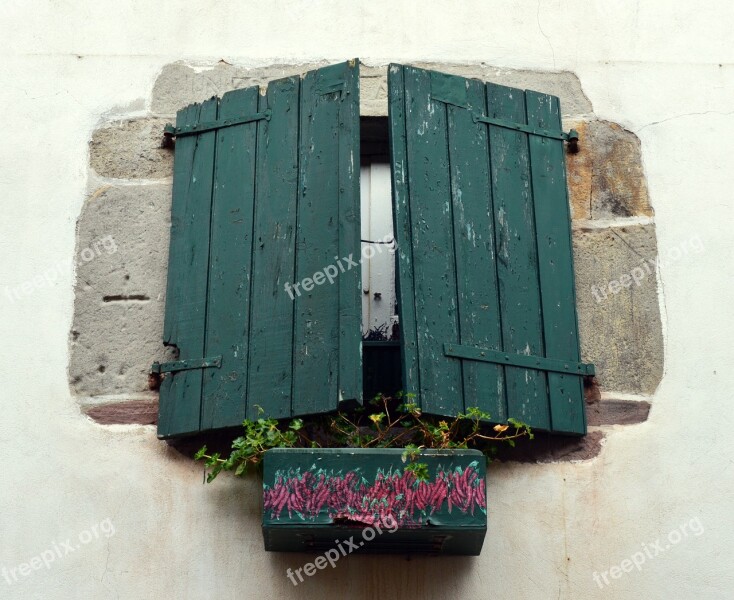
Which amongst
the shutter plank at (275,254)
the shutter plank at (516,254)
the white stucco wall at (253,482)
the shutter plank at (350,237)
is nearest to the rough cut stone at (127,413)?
the white stucco wall at (253,482)

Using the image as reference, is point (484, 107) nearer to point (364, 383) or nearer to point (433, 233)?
point (433, 233)

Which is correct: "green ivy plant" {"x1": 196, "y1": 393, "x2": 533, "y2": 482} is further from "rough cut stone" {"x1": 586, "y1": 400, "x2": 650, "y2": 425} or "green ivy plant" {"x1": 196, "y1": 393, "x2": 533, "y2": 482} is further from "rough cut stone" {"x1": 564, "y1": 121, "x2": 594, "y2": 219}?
"rough cut stone" {"x1": 564, "y1": 121, "x2": 594, "y2": 219}

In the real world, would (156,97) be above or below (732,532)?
above

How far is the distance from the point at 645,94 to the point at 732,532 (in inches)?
65.7

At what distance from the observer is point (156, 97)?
170 inches

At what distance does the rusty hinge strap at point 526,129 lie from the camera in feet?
13.2

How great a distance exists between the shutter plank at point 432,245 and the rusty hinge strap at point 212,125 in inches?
19.9

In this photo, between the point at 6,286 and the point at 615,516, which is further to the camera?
the point at 6,286

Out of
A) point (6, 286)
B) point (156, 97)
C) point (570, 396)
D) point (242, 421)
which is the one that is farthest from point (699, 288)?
point (6, 286)

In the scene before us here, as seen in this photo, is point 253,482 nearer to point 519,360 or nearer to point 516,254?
point 519,360

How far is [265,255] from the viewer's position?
148 inches

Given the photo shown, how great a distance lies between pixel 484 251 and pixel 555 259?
256 millimetres

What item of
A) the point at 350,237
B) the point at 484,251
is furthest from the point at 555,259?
the point at 350,237

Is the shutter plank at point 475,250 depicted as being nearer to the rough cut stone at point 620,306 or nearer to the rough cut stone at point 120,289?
the rough cut stone at point 620,306
